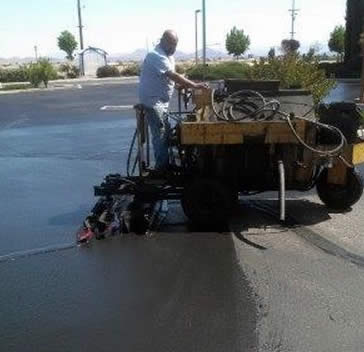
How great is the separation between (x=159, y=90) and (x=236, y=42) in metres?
71.2

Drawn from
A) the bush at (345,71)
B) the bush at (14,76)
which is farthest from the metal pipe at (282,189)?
the bush at (14,76)

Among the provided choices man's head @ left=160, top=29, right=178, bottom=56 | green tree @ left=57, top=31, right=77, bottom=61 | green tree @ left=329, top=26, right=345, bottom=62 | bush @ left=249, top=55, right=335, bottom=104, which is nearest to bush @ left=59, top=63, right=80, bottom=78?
green tree @ left=57, top=31, right=77, bottom=61

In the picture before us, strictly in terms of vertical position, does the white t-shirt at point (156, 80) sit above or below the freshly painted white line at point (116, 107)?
above

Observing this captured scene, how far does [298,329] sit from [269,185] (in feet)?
9.93

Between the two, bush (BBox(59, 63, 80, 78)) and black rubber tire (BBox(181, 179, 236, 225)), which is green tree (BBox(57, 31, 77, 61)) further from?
black rubber tire (BBox(181, 179, 236, 225))

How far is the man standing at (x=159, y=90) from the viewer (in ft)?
25.1

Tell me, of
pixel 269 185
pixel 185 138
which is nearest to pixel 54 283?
pixel 185 138

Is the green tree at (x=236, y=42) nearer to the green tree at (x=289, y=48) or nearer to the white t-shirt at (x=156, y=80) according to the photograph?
the green tree at (x=289, y=48)

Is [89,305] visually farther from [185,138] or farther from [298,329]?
[185,138]

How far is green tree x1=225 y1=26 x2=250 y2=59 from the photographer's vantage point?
253 ft

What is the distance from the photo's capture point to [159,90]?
303 inches

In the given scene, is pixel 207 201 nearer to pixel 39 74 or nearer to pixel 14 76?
pixel 39 74

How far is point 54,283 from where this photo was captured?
222 inches

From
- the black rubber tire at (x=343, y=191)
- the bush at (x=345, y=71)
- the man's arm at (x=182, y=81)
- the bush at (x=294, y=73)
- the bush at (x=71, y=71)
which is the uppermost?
the man's arm at (x=182, y=81)
